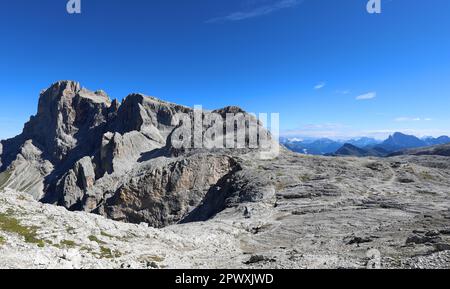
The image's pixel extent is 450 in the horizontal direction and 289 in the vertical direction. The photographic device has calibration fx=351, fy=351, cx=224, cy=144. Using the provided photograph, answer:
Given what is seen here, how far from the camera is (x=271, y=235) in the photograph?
55.3m

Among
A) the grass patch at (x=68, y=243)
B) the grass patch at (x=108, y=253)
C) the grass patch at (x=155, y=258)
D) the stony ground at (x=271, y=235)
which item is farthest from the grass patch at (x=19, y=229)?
the grass patch at (x=155, y=258)

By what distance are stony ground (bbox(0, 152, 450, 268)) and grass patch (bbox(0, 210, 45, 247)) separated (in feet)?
0.30

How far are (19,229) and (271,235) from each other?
3473 cm

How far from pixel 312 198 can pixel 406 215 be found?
22.7 m

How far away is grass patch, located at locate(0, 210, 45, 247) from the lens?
34.8 m

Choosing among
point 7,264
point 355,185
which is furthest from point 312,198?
point 7,264

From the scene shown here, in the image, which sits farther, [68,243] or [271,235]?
[271,235]

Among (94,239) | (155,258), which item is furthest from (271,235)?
(94,239)

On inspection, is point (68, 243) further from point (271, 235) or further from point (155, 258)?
point (271, 235)

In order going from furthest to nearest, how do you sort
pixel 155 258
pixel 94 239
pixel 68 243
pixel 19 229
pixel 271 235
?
pixel 271 235
pixel 94 239
pixel 19 229
pixel 155 258
pixel 68 243

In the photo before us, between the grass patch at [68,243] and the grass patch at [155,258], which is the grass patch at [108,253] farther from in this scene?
the grass patch at [155,258]

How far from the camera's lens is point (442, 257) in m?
28.8
